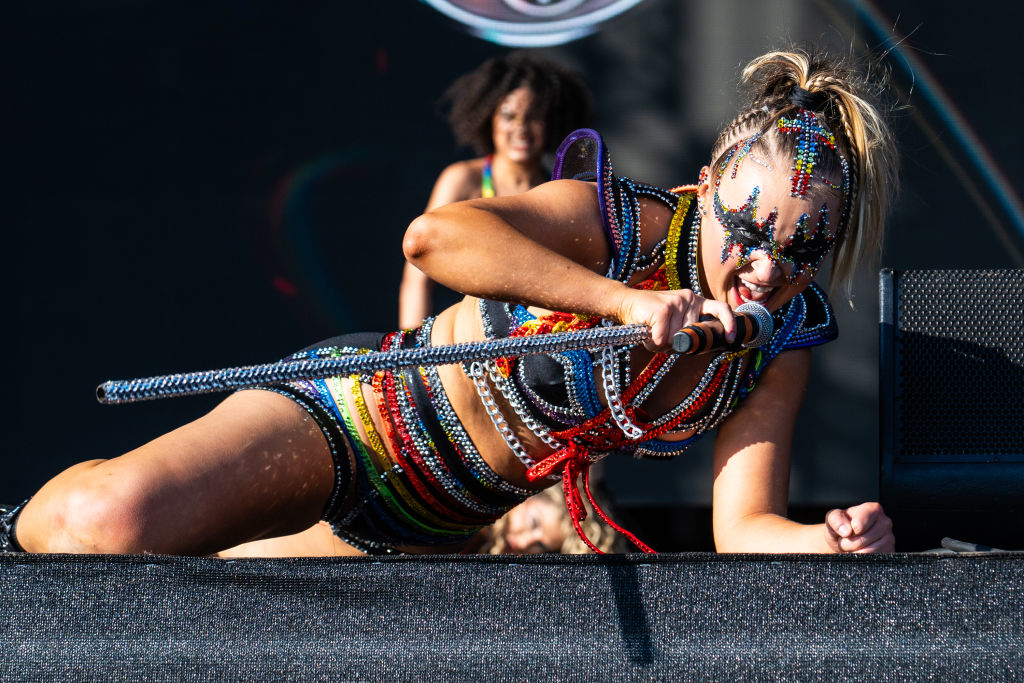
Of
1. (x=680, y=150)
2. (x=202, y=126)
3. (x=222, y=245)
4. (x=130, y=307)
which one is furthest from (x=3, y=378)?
(x=680, y=150)

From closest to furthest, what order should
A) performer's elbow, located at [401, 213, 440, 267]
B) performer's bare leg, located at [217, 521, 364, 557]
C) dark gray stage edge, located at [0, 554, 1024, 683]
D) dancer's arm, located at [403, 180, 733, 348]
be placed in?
dark gray stage edge, located at [0, 554, 1024, 683] → dancer's arm, located at [403, 180, 733, 348] → performer's elbow, located at [401, 213, 440, 267] → performer's bare leg, located at [217, 521, 364, 557]

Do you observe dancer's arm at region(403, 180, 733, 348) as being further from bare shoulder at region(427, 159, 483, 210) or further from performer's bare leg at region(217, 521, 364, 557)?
bare shoulder at region(427, 159, 483, 210)

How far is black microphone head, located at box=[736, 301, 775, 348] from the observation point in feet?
4.11

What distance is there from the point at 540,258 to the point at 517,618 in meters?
0.47

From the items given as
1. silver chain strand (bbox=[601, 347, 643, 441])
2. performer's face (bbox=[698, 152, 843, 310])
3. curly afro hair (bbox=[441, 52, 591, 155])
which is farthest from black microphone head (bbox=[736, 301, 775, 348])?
curly afro hair (bbox=[441, 52, 591, 155])

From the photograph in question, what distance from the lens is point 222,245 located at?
143 inches

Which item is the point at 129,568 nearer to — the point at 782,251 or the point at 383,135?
the point at 782,251

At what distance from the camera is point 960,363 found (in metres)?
1.58

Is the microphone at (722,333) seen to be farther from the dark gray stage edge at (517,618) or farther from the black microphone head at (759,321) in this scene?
the dark gray stage edge at (517,618)

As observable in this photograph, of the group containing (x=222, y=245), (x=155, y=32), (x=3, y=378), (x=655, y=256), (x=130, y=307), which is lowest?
(x=3, y=378)

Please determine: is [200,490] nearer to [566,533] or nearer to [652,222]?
[652,222]

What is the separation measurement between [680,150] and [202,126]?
1.69m

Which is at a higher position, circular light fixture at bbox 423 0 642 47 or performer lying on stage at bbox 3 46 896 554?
circular light fixture at bbox 423 0 642 47

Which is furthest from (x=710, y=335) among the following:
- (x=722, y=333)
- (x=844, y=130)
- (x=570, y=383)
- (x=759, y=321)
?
(x=844, y=130)
